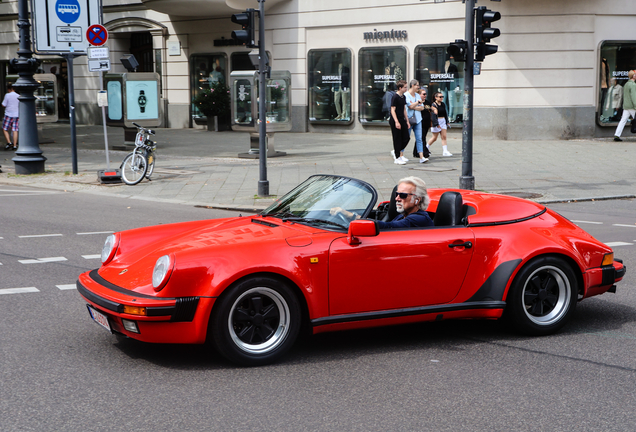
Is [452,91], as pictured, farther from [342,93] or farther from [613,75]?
[613,75]

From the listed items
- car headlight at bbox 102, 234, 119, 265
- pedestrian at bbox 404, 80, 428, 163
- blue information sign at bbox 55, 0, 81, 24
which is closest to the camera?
car headlight at bbox 102, 234, 119, 265

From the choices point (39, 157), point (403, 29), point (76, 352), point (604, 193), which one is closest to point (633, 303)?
point (76, 352)

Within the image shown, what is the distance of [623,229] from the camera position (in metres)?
9.89

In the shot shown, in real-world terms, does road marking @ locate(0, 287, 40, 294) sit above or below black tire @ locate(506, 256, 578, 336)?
below

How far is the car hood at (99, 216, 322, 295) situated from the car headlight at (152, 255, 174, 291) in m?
0.04

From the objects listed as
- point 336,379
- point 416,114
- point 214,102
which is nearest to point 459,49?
point 416,114

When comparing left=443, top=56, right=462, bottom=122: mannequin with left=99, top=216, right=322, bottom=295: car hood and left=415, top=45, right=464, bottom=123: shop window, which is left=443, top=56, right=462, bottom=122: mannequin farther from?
left=99, top=216, right=322, bottom=295: car hood

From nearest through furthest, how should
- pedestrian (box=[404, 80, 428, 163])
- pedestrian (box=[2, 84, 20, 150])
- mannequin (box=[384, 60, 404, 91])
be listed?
pedestrian (box=[404, 80, 428, 163]), pedestrian (box=[2, 84, 20, 150]), mannequin (box=[384, 60, 404, 91])

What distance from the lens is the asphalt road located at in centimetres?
386

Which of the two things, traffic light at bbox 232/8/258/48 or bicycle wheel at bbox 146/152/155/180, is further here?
bicycle wheel at bbox 146/152/155/180

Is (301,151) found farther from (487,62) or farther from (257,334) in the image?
(257,334)

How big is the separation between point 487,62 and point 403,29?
10.3ft

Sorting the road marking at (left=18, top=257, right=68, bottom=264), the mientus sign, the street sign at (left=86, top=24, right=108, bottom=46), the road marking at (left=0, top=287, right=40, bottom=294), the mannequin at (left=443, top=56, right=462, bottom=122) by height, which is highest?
the mientus sign

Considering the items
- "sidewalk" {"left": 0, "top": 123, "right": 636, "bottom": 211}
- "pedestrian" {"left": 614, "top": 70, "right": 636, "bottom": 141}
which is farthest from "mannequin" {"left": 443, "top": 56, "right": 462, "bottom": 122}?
"pedestrian" {"left": 614, "top": 70, "right": 636, "bottom": 141}
